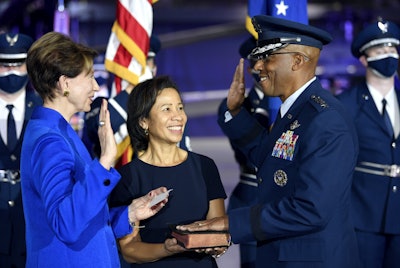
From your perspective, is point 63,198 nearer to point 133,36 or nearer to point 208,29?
point 133,36

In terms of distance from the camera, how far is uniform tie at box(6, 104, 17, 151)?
3.89 m

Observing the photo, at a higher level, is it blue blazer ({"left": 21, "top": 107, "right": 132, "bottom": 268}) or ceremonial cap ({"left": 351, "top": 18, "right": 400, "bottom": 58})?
ceremonial cap ({"left": 351, "top": 18, "right": 400, "bottom": 58})

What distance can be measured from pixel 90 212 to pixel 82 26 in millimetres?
13427

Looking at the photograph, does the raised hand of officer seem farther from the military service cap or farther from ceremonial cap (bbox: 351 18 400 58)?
ceremonial cap (bbox: 351 18 400 58)

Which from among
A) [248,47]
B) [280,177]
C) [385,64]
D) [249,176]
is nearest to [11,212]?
[249,176]

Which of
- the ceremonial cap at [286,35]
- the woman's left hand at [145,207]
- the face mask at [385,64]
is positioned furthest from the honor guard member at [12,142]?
the face mask at [385,64]

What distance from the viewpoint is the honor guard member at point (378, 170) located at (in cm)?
399

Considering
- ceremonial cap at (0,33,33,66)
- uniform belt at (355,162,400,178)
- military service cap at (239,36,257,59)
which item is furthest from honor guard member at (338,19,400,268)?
ceremonial cap at (0,33,33,66)

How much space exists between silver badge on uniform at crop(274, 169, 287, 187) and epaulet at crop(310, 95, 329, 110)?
0.24m

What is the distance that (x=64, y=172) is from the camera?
2.38 metres

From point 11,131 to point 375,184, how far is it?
1846 millimetres

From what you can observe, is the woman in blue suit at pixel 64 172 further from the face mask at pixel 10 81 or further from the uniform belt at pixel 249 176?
the uniform belt at pixel 249 176

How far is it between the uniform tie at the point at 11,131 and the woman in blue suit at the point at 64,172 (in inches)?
53.1

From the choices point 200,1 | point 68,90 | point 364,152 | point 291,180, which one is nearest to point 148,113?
point 68,90
